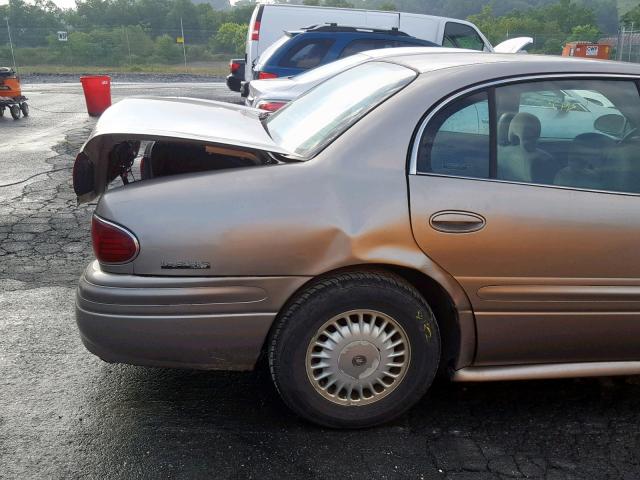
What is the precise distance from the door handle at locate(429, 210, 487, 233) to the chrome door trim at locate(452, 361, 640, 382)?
676 millimetres

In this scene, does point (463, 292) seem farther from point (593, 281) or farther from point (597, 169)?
point (597, 169)

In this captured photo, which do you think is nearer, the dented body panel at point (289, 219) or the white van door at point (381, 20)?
the dented body panel at point (289, 219)

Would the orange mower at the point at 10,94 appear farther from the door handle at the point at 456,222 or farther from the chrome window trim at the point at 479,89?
the door handle at the point at 456,222

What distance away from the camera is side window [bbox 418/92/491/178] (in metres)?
2.82

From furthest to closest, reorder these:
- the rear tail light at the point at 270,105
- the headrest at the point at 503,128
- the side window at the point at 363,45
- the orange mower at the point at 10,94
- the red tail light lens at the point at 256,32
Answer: the orange mower at the point at 10,94, the red tail light lens at the point at 256,32, the side window at the point at 363,45, the rear tail light at the point at 270,105, the headrest at the point at 503,128

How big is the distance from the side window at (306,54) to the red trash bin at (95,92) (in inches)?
257

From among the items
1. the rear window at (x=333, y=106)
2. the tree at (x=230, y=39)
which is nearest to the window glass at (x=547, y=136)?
the rear window at (x=333, y=106)

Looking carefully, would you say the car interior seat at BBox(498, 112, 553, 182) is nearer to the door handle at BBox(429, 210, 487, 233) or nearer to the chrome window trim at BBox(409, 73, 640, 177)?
the chrome window trim at BBox(409, 73, 640, 177)

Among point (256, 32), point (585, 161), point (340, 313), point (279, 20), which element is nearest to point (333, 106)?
point (340, 313)

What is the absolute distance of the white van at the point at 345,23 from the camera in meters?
12.5

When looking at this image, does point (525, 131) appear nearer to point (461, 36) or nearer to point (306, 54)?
point (306, 54)

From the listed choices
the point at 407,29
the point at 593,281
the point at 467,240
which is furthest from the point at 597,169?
the point at 407,29

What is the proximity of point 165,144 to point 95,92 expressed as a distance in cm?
1213

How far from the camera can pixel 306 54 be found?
9336 millimetres
